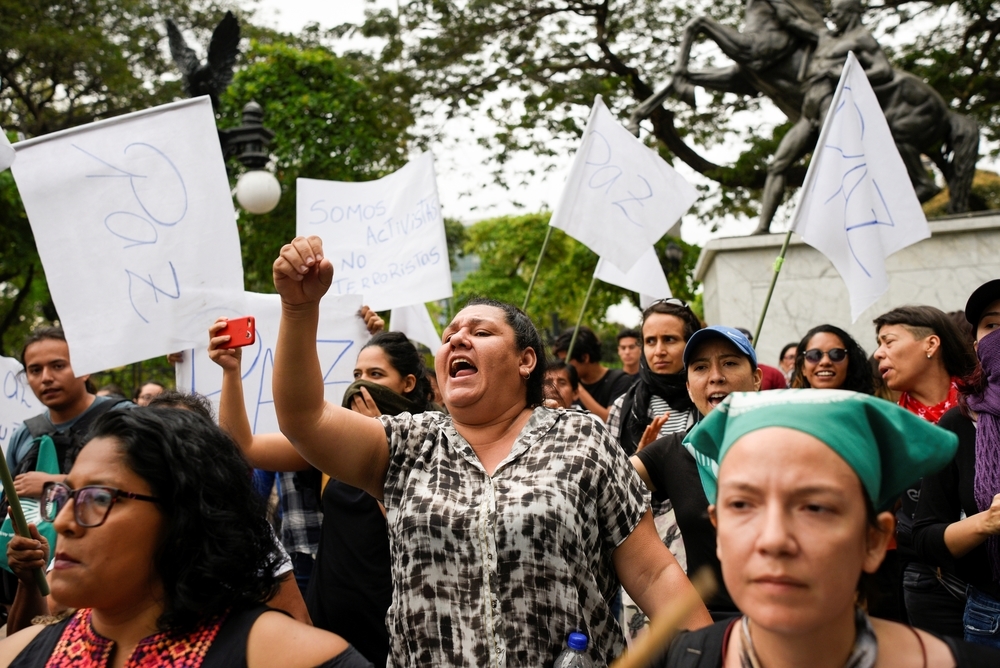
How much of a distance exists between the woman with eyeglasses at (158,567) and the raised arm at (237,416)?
1154 mm

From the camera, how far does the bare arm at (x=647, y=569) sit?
7.25ft

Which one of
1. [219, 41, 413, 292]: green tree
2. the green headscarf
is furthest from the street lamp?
the green headscarf

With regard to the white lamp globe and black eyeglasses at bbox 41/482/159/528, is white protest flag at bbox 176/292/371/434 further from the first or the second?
the white lamp globe

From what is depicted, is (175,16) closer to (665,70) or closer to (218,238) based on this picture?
(665,70)

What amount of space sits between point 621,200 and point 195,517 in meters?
3.90

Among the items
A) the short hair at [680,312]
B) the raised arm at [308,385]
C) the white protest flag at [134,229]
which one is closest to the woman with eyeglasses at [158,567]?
the raised arm at [308,385]

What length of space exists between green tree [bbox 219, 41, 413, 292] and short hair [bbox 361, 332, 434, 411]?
33.9ft

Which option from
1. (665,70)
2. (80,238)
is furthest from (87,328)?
(665,70)

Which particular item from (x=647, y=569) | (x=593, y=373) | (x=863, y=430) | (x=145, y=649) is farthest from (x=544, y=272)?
(x=863, y=430)

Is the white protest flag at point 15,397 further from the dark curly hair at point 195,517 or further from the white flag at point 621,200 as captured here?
the dark curly hair at point 195,517

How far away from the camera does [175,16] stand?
20031mm

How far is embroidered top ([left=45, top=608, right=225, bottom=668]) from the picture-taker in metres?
1.74

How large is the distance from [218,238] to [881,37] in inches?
560

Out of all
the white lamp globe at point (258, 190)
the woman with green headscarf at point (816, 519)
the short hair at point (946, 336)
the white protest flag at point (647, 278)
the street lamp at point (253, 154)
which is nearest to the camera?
the woman with green headscarf at point (816, 519)
